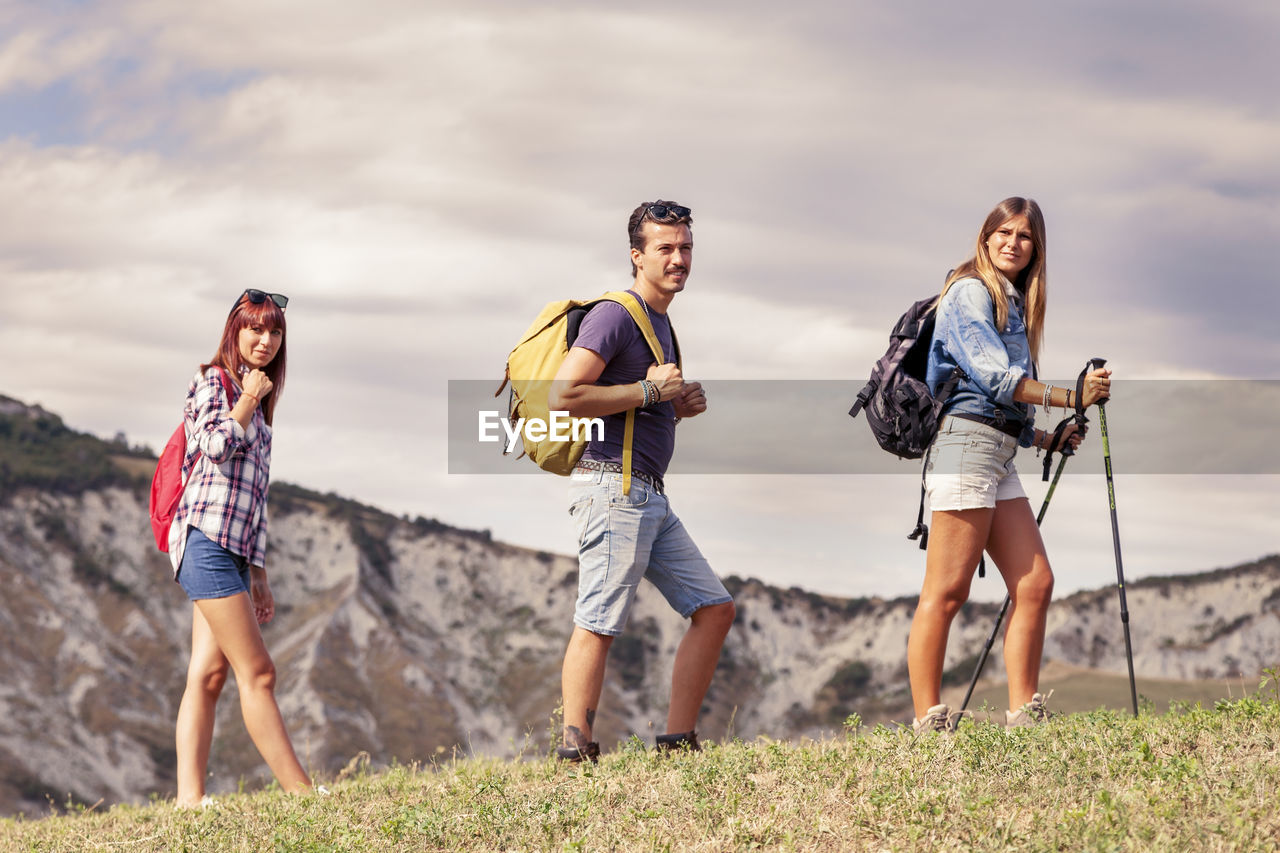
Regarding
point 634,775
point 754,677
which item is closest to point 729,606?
point 634,775

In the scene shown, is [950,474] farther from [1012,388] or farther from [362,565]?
[362,565]

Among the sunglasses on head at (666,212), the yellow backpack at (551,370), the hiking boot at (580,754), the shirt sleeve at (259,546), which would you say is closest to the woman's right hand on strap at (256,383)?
the shirt sleeve at (259,546)

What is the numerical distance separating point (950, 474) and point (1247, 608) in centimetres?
4856

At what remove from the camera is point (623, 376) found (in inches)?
266

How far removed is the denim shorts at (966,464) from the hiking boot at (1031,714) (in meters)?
1.24

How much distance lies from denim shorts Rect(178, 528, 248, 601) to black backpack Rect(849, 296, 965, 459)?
13.0ft

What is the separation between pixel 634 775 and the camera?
20.7 feet

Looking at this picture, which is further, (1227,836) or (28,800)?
(28,800)

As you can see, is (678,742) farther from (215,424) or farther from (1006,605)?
(215,424)

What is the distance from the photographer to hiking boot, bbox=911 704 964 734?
6505 millimetres

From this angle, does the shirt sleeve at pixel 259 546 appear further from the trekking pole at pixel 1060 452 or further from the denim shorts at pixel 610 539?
the trekking pole at pixel 1060 452

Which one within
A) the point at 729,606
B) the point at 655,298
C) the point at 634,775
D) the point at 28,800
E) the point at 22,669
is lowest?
the point at 28,800

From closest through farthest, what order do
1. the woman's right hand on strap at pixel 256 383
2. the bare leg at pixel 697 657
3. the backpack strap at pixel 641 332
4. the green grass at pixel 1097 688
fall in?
the backpack strap at pixel 641 332 < the bare leg at pixel 697 657 < the woman's right hand on strap at pixel 256 383 < the green grass at pixel 1097 688

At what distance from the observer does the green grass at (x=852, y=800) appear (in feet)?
15.3
